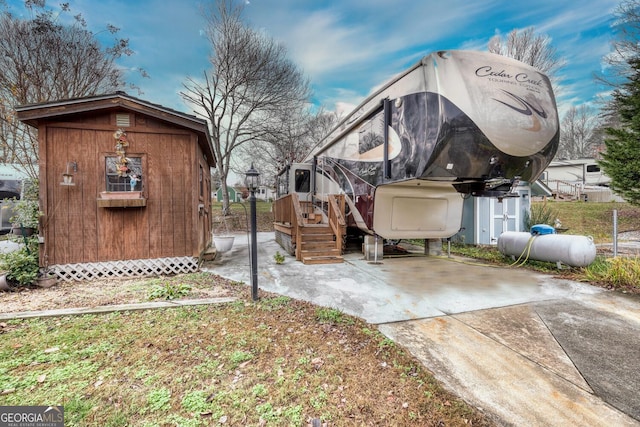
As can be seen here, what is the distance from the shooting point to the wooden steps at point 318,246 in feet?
22.9

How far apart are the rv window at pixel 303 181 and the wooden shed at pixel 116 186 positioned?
4998 mm

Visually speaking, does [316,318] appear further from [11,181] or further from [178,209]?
[11,181]

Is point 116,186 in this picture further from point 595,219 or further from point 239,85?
point 595,219

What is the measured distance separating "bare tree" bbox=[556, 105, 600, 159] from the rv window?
97.6 feet

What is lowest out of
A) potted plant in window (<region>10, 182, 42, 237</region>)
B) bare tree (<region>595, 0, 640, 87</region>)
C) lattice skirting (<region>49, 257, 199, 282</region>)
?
lattice skirting (<region>49, 257, 199, 282</region>)

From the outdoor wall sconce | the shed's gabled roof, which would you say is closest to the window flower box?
the outdoor wall sconce

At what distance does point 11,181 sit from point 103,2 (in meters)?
8.37

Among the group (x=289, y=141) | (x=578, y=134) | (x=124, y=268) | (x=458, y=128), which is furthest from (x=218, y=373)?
(x=578, y=134)

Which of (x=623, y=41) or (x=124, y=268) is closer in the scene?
(x=124, y=268)

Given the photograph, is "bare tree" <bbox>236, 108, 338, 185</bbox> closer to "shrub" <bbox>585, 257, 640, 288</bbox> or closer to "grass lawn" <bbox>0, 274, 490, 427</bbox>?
"grass lawn" <bbox>0, 274, 490, 427</bbox>

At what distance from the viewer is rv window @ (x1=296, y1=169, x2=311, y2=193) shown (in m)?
10.5

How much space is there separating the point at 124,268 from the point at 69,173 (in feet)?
6.44

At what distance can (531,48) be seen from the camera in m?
16.9

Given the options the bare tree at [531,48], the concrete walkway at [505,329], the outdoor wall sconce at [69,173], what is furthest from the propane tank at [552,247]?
the bare tree at [531,48]
